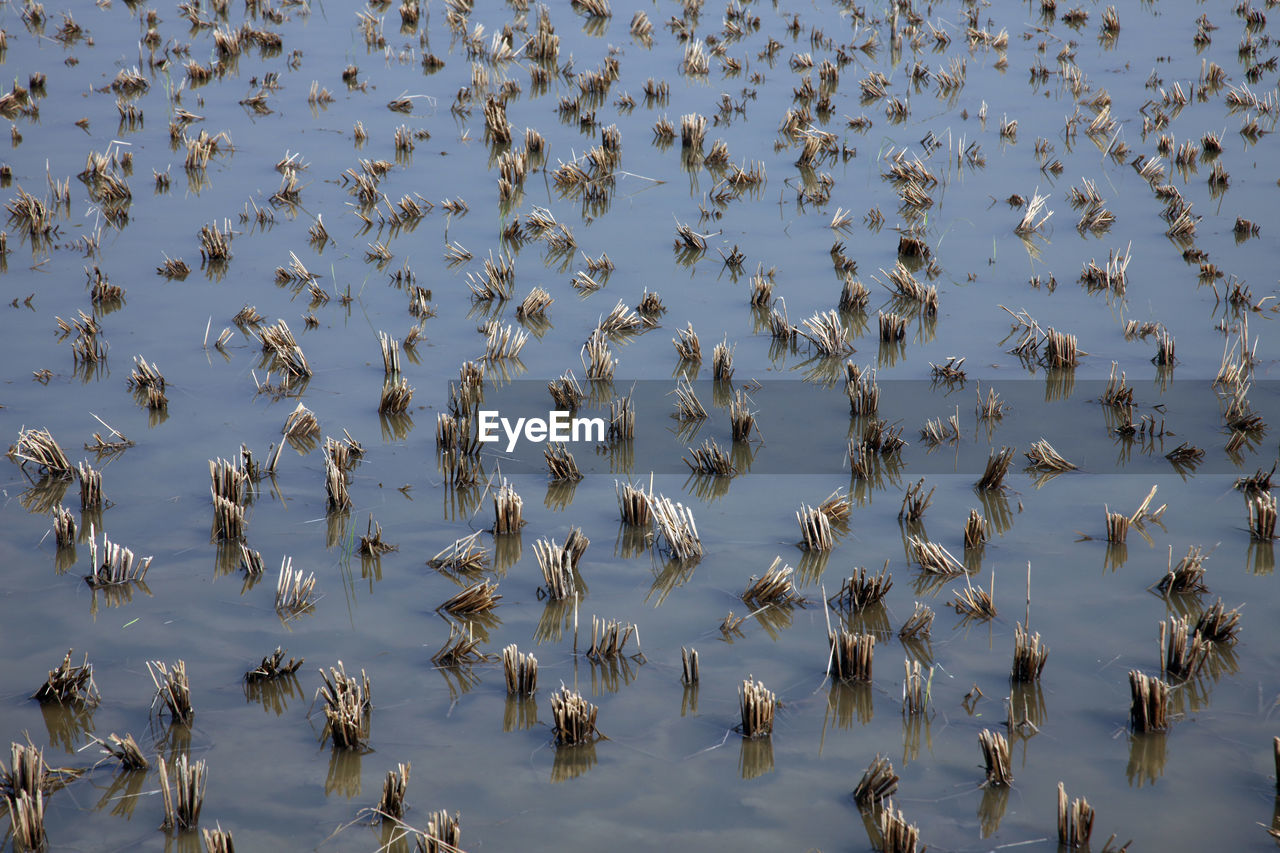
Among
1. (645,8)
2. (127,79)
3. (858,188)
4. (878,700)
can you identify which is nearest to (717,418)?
A: (878,700)

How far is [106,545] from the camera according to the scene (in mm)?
5328

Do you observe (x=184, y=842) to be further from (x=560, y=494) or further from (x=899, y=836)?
(x=560, y=494)

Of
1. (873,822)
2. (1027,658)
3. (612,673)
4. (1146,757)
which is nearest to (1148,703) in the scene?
(1146,757)

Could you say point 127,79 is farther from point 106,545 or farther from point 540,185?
point 106,545

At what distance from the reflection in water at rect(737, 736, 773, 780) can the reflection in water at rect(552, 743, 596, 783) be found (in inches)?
23.0

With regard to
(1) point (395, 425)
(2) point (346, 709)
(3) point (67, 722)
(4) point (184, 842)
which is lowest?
(4) point (184, 842)

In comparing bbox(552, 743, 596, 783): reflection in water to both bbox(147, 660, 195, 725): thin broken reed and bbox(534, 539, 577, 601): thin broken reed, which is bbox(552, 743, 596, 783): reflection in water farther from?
bbox(147, 660, 195, 725): thin broken reed

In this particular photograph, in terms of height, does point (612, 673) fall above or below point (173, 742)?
above

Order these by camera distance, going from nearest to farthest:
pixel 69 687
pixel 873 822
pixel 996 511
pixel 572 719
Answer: pixel 873 822 < pixel 572 719 < pixel 69 687 < pixel 996 511

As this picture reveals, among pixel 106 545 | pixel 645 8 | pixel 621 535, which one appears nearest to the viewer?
pixel 106 545

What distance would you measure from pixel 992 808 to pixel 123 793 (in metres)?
3.19

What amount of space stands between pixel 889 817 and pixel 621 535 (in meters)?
2.52

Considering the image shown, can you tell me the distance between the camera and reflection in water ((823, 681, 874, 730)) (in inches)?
179

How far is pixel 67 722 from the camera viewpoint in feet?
14.7
